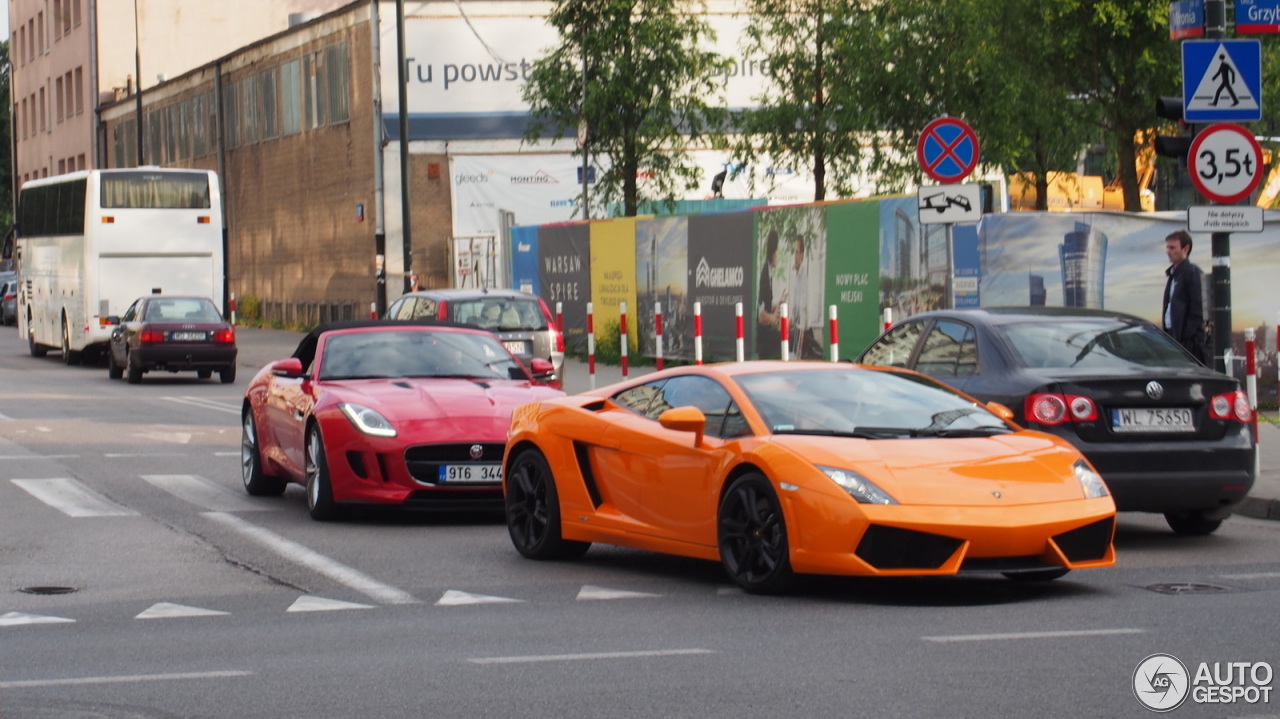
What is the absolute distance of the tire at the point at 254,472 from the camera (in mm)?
14836

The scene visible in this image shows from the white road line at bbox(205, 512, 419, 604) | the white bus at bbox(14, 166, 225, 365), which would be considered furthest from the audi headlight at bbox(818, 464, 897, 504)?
the white bus at bbox(14, 166, 225, 365)

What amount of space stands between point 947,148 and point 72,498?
7.81 metres

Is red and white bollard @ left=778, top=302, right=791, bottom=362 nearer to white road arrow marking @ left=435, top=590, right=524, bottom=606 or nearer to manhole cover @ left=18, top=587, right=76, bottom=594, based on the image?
white road arrow marking @ left=435, top=590, right=524, bottom=606

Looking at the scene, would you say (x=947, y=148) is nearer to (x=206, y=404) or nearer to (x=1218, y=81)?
(x=1218, y=81)

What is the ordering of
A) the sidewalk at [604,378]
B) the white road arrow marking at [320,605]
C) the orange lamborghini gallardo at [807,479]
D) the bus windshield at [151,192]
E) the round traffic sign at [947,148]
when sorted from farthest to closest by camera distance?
1. the bus windshield at [151,192]
2. the round traffic sign at [947,148]
3. the sidewalk at [604,378]
4. the white road arrow marking at [320,605]
5. the orange lamborghini gallardo at [807,479]

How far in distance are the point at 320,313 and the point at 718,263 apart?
27.8m

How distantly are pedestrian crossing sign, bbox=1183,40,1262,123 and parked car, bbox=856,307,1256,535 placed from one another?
9.24 feet

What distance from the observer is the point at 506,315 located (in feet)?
81.2

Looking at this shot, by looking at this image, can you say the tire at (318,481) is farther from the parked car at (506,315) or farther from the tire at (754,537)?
the parked car at (506,315)

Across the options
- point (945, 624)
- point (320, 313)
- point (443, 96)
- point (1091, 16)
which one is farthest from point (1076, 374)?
point (320, 313)

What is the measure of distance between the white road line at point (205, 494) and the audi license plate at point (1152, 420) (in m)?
6.19

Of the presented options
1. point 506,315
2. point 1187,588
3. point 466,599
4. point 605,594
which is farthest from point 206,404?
point 1187,588

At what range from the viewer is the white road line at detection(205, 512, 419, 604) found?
32.2 ft

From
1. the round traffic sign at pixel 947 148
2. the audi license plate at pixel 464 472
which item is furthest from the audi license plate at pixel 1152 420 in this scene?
the round traffic sign at pixel 947 148
